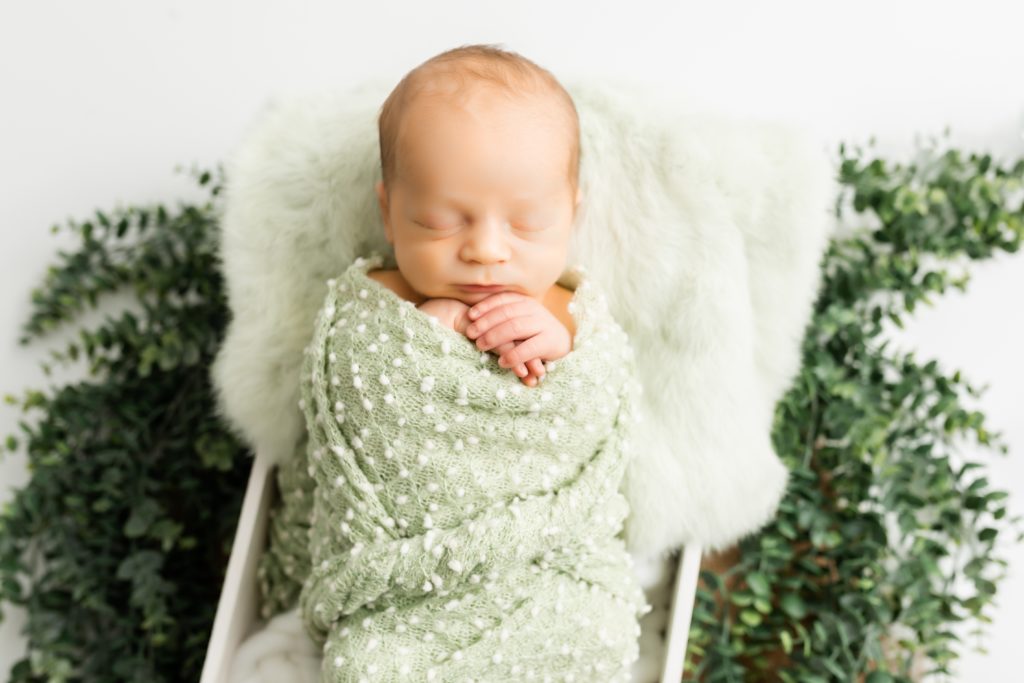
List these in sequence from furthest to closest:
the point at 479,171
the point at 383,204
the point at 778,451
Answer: the point at 778,451 < the point at 383,204 < the point at 479,171

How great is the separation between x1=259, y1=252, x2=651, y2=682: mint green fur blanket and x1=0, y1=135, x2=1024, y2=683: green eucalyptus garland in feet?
1.27

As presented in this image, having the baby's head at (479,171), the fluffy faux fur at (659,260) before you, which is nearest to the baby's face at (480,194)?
the baby's head at (479,171)

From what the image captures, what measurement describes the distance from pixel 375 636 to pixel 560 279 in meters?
0.53

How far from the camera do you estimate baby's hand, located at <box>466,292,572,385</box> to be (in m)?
1.14

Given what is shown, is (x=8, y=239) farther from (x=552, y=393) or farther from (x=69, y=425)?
(x=552, y=393)

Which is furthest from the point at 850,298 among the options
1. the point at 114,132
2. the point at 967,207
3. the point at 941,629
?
the point at 114,132

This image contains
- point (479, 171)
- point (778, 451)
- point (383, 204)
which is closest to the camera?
point (479, 171)

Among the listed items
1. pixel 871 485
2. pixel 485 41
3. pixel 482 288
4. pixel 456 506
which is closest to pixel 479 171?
pixel 482 288

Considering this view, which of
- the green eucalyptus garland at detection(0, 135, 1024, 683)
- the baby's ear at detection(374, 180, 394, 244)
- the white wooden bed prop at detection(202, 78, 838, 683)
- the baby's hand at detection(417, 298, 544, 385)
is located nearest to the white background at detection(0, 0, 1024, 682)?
the green eucalyptus garland at detection(0, 135, 1024, 683)

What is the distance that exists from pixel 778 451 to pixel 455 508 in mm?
609

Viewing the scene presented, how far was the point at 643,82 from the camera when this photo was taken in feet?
4.46

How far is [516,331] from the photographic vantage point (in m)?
1.14

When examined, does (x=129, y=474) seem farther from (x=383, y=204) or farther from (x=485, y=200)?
(x=485, y=200)

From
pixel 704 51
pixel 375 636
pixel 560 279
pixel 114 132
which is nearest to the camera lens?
pixel 375 636
